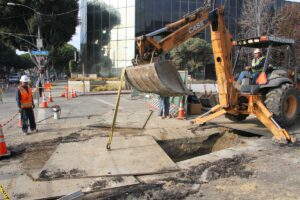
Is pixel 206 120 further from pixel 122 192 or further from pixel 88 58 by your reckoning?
pixel 88 58

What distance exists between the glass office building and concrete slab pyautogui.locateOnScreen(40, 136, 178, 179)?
2946 cm

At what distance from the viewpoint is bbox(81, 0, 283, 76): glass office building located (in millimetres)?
36881

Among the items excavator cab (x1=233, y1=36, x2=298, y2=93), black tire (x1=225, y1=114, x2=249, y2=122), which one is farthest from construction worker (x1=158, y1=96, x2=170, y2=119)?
excavator cab (x1=233, y1=36, x2=298, y2=93)

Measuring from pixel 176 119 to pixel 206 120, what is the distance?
153cm

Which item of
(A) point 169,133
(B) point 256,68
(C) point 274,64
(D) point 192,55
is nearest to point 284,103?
(B) point 256,68

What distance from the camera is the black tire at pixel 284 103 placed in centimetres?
880

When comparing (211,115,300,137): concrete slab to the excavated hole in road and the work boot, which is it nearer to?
the excavated hole in road

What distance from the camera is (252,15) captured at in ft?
84.5

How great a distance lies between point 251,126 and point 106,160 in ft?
17.4

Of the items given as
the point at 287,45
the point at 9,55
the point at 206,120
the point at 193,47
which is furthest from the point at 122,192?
the point at 9,55

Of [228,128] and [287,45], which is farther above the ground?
[287,45]

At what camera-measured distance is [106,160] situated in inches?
250

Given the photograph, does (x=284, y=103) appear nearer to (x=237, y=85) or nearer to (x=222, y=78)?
(x=237, y=85)

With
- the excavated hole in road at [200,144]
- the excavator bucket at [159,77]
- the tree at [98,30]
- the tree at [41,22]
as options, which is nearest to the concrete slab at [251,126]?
the excavated hole in road at [200,144]
